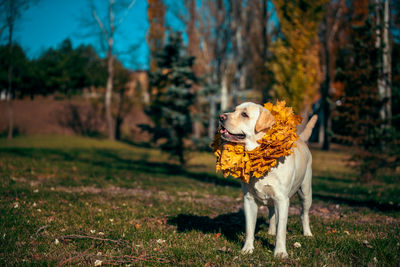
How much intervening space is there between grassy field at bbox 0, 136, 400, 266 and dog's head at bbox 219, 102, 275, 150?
141 cm

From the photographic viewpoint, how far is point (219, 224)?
5.87 meters

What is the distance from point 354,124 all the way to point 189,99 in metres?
6.93

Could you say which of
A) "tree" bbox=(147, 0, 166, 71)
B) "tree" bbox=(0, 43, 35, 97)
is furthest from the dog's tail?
"tree" bbox=(0, 43, 35, 97)

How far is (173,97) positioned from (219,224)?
33.0 feet

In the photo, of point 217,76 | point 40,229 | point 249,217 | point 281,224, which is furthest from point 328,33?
point 40,229

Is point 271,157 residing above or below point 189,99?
below

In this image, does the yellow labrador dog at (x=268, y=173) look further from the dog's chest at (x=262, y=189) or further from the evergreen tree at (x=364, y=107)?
the evergreen tree at (x=364, y=107)

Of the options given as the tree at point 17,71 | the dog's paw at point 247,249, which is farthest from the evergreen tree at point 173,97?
the tree at point 17,71

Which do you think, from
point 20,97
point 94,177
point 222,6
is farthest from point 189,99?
point 20,97

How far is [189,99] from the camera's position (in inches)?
599

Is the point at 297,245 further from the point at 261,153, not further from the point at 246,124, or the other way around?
the point at 246,124

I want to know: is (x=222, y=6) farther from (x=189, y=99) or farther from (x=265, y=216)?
(x=265, y=216)

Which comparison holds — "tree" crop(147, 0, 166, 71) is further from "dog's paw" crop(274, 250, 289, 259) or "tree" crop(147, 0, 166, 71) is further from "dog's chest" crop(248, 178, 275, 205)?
"dog's paw" crop(274, 250, 289, 259)

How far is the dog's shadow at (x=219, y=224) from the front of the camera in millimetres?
5156
